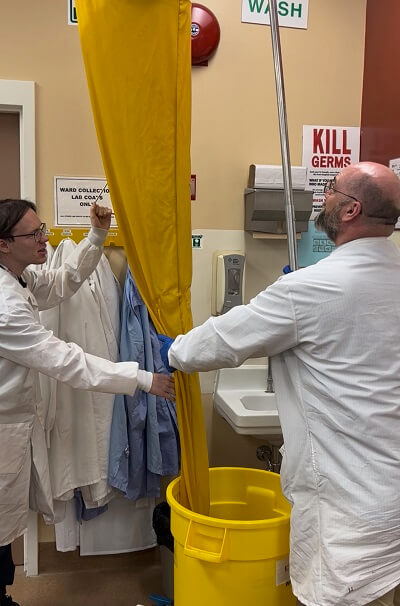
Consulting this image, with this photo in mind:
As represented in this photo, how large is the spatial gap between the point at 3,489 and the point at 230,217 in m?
1.34

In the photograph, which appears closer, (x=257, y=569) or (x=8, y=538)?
(x=257, y=569)

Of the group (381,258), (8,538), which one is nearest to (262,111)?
(381,258)

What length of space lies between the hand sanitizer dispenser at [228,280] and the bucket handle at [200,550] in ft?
3.19

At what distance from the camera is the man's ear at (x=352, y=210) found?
126 cm

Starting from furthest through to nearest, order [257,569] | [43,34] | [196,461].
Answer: [43,34], [196,461], [257,569]

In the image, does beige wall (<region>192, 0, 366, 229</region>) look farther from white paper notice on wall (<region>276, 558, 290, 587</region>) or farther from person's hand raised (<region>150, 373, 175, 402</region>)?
white paper notice on wall (<region>276, 558, 290, 587</region>)

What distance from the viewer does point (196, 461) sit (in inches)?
63.0

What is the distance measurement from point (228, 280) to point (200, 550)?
1094 mm

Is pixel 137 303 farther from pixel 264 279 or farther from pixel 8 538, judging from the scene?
pixel 8 538

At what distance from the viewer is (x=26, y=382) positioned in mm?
1688

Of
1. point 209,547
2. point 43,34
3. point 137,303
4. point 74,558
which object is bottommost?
point 74,558

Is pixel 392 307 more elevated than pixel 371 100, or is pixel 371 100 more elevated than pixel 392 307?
pixel 371 100

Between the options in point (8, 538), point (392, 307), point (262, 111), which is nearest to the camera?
point (392, 307)

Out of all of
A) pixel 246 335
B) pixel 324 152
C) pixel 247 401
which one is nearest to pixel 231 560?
pixel 246 335
